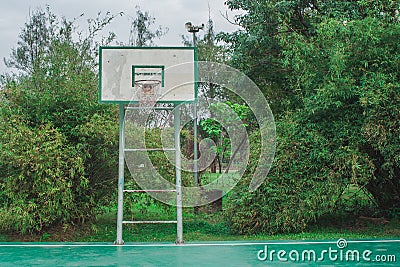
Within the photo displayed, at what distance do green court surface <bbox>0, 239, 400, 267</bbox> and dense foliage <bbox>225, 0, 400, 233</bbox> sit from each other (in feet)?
2.27

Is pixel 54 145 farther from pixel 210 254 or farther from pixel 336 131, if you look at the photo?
pixel 336 131

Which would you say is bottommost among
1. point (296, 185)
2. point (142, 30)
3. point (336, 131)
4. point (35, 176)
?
point (296, 185)

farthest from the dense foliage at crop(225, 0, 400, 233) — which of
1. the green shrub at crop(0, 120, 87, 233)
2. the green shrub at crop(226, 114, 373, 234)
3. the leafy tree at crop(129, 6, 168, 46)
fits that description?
the leafy tree at crop(129, 6, 168, 46)

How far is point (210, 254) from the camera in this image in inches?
223

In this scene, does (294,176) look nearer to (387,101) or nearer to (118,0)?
(387,101)

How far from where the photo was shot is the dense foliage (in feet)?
21.2

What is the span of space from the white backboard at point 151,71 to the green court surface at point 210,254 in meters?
1.83

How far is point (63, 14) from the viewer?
1147 centimetres

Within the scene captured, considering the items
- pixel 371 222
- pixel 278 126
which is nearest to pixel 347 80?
pixel 278 126

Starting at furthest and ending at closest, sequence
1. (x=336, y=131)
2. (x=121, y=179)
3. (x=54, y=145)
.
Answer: (x=336, y=131), (x=54, y=145), (x=121, y=179)

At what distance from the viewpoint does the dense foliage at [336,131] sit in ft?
21.2

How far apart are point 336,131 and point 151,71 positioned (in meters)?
2.54

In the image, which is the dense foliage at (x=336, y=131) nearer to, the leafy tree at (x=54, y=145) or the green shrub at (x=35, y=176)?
the leafy tree at (x=54, y=145)

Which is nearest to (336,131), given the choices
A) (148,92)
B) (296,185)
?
(296,185)
